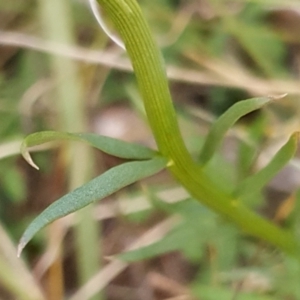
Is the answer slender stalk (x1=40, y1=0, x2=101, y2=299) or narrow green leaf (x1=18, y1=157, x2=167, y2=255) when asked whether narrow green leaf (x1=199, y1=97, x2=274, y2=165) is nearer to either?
narrow green leaf (x1=18, y1=157, x2=167, y2=255)

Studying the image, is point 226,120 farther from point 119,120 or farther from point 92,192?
point 119,120

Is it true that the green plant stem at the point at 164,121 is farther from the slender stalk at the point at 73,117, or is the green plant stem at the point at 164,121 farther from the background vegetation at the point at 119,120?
the slender stalk at the point at 73,117

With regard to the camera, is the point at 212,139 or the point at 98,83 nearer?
the point at 212,139

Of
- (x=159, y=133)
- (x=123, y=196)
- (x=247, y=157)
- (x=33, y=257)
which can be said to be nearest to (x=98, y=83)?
(x=123, y=196)

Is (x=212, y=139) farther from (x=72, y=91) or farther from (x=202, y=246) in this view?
(x=72, y=91)

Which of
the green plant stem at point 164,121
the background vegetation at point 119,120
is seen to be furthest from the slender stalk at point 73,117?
the green plant stem at point 164,121

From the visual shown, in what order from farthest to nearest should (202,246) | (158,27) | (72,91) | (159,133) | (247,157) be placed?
(158,27) < (72,91) < (202,246) < (247,157) < (159,133)

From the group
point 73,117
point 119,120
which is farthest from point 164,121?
point 119,120
